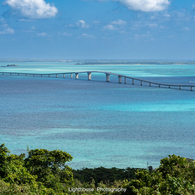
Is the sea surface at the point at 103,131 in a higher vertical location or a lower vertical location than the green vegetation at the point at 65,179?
lower

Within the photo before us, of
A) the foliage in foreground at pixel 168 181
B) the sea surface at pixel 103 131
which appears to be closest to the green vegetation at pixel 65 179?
the foliage in foreground at pixel 168 181

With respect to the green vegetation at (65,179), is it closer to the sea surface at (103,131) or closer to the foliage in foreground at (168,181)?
the foliage in foreground at (168,181)

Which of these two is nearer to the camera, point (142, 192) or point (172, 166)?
point (142, 192)

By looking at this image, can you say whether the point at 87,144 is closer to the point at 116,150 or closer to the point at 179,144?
the point at 116,150

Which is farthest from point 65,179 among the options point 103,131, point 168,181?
point 103,131

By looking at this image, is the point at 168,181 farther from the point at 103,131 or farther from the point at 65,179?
the point at 103,131

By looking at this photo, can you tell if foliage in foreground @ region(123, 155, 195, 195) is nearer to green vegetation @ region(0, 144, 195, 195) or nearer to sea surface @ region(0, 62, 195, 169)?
green vegetation @ region(0, 144, 195, 195)

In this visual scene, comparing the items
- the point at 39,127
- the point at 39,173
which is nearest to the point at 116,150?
the point at 39,127

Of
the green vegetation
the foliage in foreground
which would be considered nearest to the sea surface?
the green vegetation
